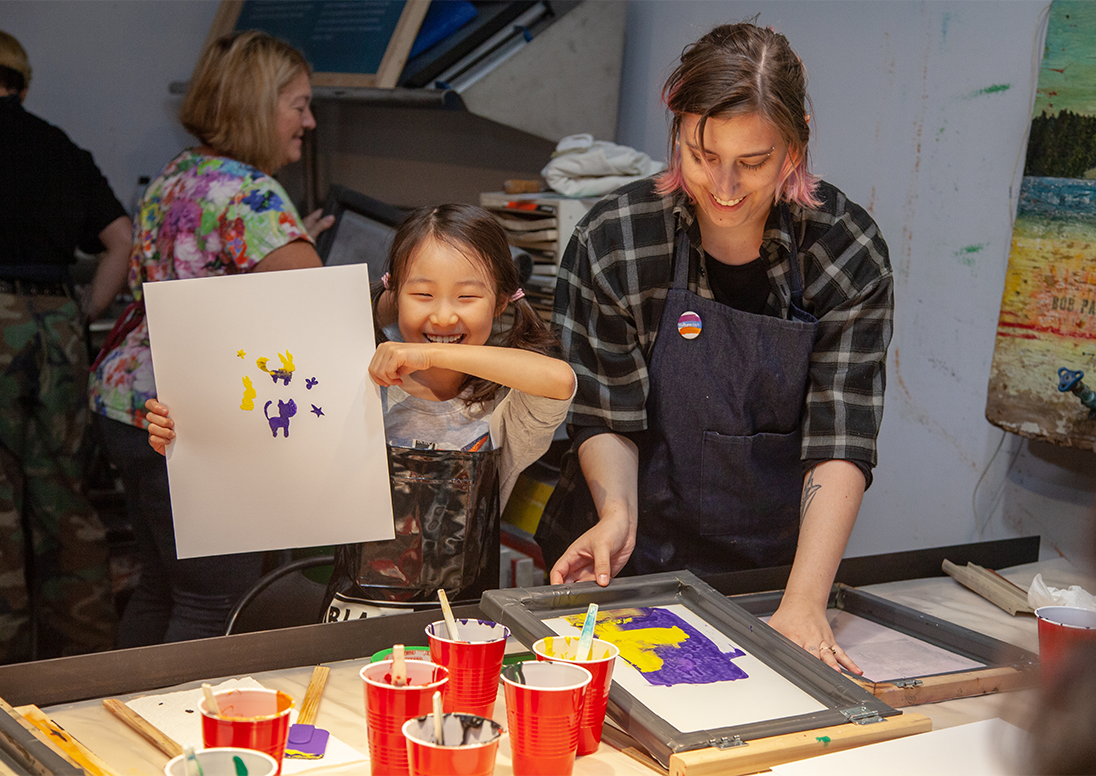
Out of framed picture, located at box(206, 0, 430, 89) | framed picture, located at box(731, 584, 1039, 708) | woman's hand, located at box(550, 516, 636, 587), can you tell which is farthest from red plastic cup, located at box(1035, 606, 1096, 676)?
framed picture, located at box(206, 0, 430, 89)

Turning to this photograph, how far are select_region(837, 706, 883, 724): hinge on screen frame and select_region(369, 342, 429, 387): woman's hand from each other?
70cm

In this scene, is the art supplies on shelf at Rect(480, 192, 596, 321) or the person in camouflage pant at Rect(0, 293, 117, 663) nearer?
the person in camouflage pant at Rect(0, 293, 117, 663)

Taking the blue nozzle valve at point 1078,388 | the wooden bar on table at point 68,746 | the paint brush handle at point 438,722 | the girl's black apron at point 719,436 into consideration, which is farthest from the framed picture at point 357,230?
the paint brush handle at point 438,722

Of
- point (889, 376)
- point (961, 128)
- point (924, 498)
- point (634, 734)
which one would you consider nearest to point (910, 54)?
point (961, 128)

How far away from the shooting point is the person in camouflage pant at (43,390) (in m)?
2.51

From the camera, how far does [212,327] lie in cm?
142

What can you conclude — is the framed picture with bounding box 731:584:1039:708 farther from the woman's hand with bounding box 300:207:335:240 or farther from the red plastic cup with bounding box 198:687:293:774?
the woman's hand with bounding box 300:207:335:240

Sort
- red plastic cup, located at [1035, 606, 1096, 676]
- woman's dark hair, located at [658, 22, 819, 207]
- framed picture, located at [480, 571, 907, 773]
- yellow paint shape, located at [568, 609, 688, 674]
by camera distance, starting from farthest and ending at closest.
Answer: woman's dark hair, located at [658, 22, 819, 207] < yellow paint shape, located at [568, 609, 688, 674] < framed picture, located at [480, 571, 907, 773] < red plastic cup, located at [1035, 606, 1096, 676]

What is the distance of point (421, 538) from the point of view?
1.55m

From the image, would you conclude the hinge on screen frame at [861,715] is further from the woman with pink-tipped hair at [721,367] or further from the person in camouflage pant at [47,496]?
the person in camouflage pant at [47,496]

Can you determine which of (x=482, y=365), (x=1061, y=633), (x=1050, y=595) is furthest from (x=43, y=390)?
(x=1061, y=633)

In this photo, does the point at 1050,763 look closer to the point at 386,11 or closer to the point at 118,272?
the point at 118,272

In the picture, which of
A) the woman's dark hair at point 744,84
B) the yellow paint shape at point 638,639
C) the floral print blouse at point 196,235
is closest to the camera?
the yellow paint shape at point 638,639

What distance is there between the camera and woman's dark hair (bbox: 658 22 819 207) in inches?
53.0
